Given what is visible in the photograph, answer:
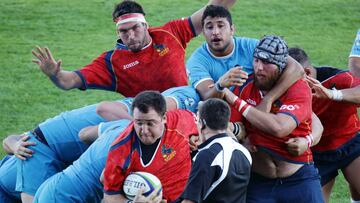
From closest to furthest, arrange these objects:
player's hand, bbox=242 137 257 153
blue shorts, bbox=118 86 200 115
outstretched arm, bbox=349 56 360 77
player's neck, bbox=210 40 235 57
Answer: player's hand, bbox=242 137 257 153 → blue shorts, bbox=118 86 200 115 → player's neck, bbox=210 40 235 57 → outstretched arm, bbox=349 56 360 77

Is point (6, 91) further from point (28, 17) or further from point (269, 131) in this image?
point (269, 131)

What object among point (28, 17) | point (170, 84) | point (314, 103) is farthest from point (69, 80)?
point (28, 17)

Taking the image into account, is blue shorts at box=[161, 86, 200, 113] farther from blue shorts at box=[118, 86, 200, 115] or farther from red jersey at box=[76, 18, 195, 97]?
red jersey at box=[76, 18, 195, 97]

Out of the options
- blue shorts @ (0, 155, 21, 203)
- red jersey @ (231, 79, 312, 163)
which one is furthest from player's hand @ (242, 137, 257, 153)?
blue shorts @ (0, 155, 21, 203)

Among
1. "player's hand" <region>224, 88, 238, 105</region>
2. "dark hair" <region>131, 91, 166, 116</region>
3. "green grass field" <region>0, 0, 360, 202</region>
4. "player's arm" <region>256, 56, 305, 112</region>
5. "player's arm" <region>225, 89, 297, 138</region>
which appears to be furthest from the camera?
"green grass field" <region>0, 0, 360, 202</region>

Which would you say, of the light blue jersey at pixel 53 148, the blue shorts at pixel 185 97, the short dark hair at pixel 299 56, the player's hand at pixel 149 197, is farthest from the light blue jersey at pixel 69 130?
the short dark hair at pixel 299 56

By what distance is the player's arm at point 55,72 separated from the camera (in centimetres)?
919

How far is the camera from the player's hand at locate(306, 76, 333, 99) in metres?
8.59

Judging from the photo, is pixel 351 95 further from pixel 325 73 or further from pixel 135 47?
pixel 135 47

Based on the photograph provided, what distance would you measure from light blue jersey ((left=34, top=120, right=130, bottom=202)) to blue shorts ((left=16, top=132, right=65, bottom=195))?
48 cm

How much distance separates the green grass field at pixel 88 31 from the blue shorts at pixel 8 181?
184 inches

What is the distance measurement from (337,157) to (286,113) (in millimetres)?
1645

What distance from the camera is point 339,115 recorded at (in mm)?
9383

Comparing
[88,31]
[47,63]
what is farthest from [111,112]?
[88,31]
